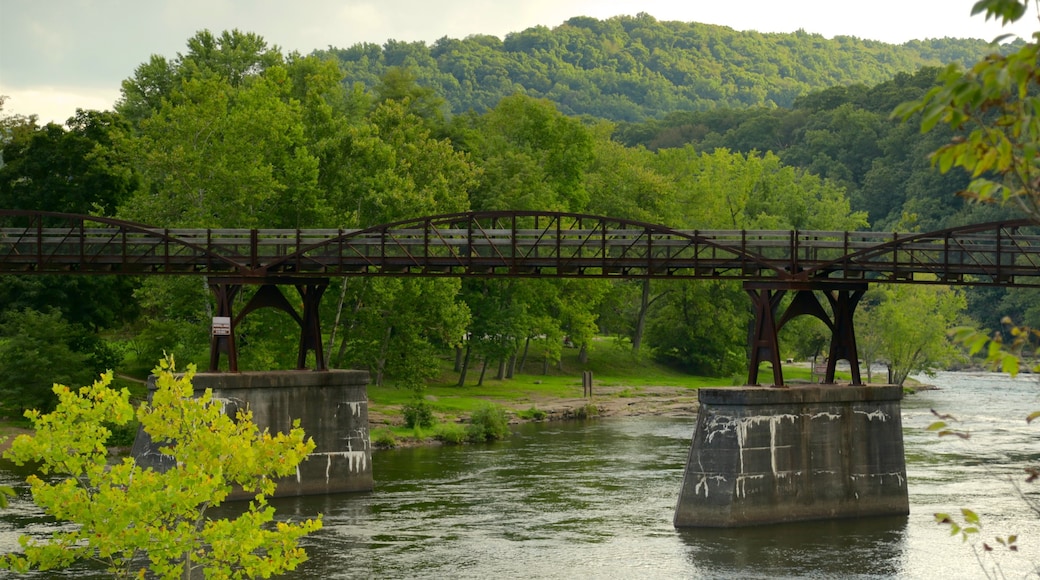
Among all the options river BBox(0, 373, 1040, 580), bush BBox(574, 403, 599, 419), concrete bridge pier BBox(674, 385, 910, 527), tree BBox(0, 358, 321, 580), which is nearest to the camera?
tree BBox(0, 358, 321, 580)

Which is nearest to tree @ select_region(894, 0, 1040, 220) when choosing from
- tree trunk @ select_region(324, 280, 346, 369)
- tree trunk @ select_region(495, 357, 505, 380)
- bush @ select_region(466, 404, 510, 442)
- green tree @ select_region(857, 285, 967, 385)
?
bush @ select_region(466, 404, 510, 442)

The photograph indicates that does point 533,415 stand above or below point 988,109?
below

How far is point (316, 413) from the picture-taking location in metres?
46.2

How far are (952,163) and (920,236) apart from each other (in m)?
32.3

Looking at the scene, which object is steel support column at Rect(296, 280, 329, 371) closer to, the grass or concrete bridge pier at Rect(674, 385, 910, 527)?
concrete bridge pier at Rect(674, 385, 910, 527)

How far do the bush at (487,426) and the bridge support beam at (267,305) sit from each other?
1530cm

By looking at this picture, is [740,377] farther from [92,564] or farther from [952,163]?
[952,163]

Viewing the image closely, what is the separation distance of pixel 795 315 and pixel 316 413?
1586cm

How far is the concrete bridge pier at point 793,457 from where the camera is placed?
39.2 meters

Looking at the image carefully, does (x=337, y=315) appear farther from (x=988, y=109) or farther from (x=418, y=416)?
(x=988, y=109)

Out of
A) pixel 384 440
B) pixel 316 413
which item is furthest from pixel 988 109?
pixel 384 440

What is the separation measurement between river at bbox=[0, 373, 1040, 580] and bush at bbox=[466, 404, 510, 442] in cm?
394

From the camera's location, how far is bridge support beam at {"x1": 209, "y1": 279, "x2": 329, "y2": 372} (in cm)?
4519

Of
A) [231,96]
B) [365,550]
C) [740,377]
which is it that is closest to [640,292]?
[740,377]
